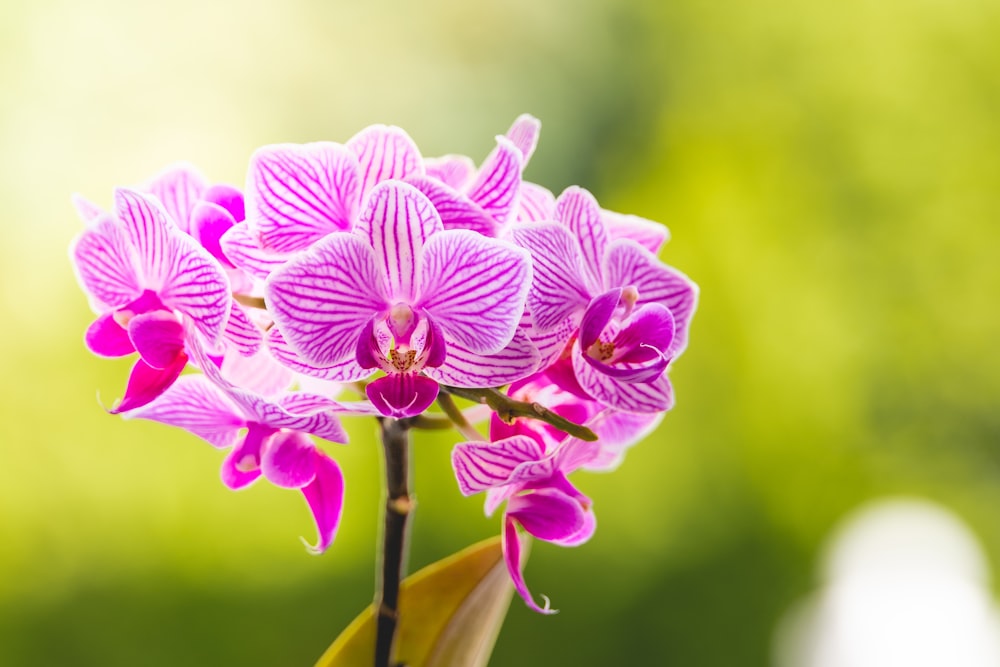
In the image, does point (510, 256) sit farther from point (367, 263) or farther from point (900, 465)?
point (900, 465)

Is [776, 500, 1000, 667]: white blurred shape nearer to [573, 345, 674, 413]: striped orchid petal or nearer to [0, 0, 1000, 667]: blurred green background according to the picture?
[0, 0, 1000, 667]: blurred green background

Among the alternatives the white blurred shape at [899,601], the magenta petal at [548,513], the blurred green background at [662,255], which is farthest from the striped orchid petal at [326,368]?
the white blurred shape at [899,601]

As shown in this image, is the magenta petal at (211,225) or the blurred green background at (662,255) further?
the blurred green background at (662,255)

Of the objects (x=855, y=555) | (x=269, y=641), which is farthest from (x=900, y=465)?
(x=269, y=641)

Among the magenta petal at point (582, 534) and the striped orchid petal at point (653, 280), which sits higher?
the striped orchid petal at point (653, 280)

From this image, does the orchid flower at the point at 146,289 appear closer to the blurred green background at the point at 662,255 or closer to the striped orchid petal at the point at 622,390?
the striped orchid petal at the point at 622,390

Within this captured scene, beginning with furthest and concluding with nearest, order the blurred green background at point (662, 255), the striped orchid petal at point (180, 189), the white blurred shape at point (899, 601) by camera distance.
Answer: the white blurred shape at point (899, 601), the blurred green background at point (662, 255), the striped orchid petal at point (180, 189)
